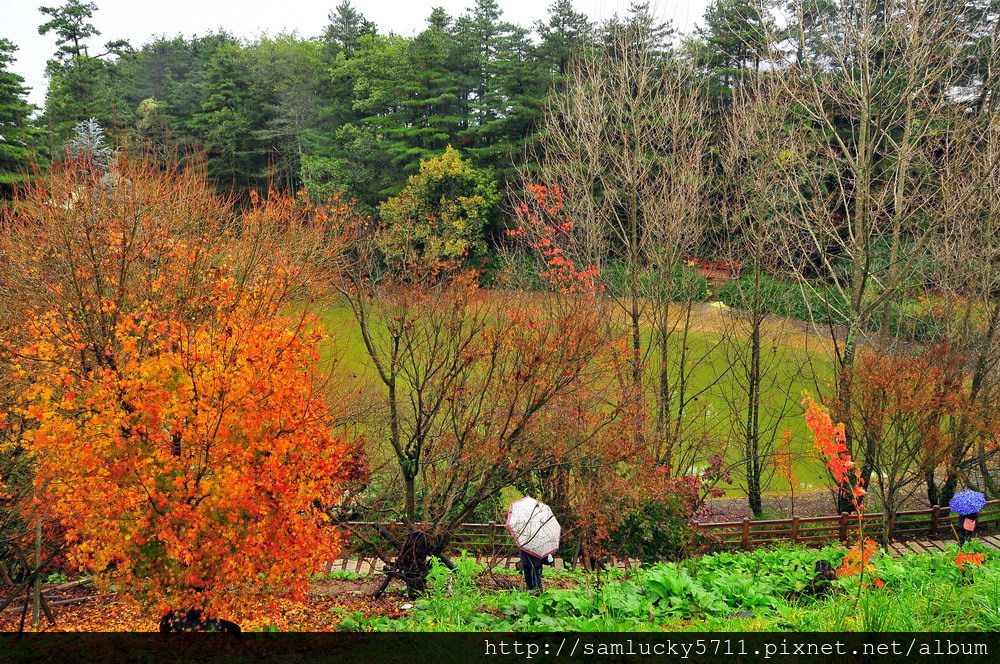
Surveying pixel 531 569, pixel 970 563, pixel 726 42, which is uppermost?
pixel 726 42

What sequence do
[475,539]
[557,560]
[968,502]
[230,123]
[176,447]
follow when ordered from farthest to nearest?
[230,123] → [475,539] → [557,560] → [968,502] → [176,447]

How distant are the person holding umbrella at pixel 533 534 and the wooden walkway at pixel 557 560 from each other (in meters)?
3.83

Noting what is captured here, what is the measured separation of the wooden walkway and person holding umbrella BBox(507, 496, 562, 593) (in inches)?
151

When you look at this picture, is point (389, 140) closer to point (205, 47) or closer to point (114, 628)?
point (205, 47)

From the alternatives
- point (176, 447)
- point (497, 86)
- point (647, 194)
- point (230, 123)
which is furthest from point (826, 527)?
point (230, 123)

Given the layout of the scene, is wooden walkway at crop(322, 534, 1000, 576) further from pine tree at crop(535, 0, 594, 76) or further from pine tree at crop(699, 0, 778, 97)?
pine tree at crop(535, 0, 594, 76)

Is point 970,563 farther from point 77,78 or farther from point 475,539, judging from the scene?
point 77,78

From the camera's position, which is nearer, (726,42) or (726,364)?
(726,364)

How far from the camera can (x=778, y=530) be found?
14.3 metres

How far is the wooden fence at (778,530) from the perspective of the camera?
13484 mm

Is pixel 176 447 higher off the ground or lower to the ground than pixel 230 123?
lower

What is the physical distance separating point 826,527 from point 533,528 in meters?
9.16

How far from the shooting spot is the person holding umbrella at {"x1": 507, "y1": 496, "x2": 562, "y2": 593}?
326 inches

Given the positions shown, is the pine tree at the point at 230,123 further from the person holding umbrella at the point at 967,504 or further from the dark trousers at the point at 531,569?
the person holding umbrella at the point at 967,504
